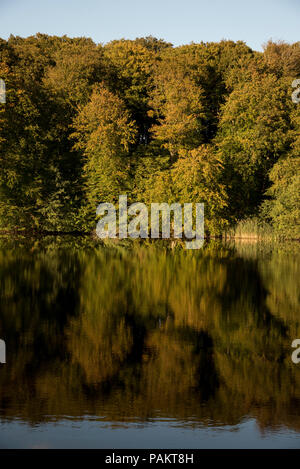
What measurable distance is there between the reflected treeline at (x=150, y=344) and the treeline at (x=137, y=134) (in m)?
19.2

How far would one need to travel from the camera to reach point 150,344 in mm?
9180

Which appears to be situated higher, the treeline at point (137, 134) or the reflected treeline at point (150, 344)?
the treeline at point (137, 134)

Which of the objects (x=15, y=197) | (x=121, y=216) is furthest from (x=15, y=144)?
(x=121, y=216)

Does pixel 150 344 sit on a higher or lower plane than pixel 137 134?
lower

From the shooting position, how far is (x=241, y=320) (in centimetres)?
1121

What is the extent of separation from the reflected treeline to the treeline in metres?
19.2

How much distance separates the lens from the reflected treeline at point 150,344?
248 inches

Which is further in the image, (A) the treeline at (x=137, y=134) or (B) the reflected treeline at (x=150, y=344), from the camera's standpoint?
(A) the treeline at (x=137, y=134)

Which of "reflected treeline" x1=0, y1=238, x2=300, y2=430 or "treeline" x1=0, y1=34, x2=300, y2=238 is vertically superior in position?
"treeline" x1=0, y1=34, x2=300, y2=238

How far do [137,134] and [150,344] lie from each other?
33116mm

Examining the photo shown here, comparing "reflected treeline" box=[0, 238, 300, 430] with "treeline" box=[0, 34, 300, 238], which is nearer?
"reflected treeline" box=[0, 238, 300, 430]

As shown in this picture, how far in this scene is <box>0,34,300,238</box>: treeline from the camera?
3738 centimetres
